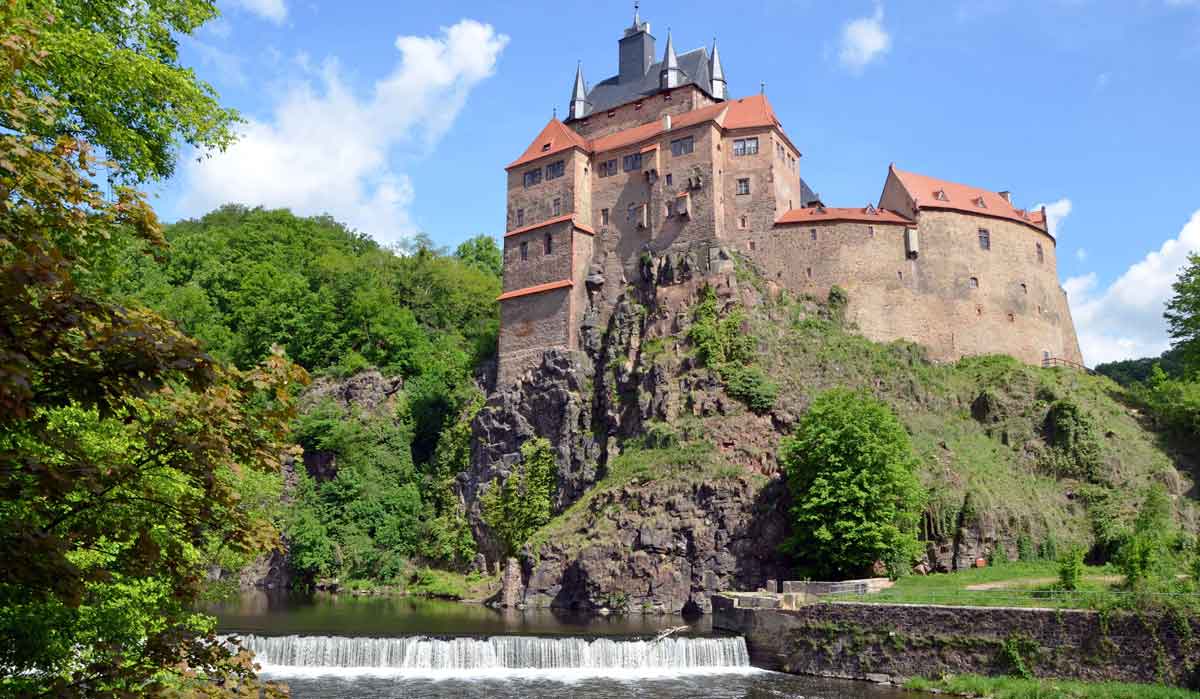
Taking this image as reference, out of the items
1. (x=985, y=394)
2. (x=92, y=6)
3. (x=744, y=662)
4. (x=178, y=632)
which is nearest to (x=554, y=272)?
(x=985, y=394)

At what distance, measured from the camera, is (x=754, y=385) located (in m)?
54.4

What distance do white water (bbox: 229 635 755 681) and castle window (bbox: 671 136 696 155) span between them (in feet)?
133

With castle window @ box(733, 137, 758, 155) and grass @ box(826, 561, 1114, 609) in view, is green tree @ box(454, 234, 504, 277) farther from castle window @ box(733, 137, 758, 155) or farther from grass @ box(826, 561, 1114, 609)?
grass @ box(826, 561, 1114, 609)

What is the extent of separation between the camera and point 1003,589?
34.8 m

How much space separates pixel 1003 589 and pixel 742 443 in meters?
19.2

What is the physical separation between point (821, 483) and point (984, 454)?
581 inches

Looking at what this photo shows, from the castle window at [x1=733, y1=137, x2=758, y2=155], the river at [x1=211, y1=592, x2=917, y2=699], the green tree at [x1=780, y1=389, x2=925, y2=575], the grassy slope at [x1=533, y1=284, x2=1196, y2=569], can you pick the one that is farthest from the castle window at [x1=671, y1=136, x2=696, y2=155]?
the river at [x1=211, y1=592, x2=917, y2=699]

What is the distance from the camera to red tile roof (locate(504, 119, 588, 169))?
7044cm

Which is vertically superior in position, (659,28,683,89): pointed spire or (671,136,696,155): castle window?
(659,28,683,89): pointed spire

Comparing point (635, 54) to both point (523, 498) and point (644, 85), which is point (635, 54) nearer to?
point (644, 85)

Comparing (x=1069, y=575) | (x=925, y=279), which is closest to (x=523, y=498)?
(x=925, y=279)

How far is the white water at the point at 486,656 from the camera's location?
108 feet

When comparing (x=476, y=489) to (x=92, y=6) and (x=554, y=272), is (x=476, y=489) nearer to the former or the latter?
(x=554, y=272)

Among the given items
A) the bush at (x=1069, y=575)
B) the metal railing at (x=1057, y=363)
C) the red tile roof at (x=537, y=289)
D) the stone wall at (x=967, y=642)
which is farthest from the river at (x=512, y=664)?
the metal railing at (x=1057, y=363)
